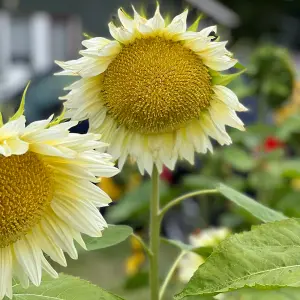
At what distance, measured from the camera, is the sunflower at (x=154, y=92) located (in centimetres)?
55

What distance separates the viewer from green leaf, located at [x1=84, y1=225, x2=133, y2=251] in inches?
21.6

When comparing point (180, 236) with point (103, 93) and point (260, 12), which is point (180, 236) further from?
point (260, 12)

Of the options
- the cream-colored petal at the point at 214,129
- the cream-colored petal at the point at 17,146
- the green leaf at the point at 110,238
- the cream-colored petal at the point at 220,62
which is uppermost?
the cream-colored petal at the point at 220,62

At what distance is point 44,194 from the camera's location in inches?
18.6

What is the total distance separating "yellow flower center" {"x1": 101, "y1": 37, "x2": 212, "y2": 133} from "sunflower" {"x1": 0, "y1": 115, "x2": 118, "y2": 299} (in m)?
0.10

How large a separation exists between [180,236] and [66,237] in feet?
5.22

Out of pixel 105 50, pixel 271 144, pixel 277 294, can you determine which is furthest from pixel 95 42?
pixel 271 144

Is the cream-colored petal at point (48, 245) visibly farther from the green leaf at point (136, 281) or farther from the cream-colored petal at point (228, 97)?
the green leaf at point (136, 281)

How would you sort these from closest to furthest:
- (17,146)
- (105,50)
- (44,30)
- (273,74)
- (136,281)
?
(17,146) < (105,50) < (136,281) < (273,74) < (44,30)

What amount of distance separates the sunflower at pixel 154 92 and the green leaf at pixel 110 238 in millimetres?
51

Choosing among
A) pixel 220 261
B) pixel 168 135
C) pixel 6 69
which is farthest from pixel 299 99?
pixel 6 69

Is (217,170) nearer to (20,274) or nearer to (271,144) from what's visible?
(271,144)

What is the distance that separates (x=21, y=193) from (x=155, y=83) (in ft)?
0.50

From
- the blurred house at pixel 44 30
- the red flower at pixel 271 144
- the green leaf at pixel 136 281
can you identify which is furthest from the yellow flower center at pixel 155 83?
the blurred house at pixel 44 30
